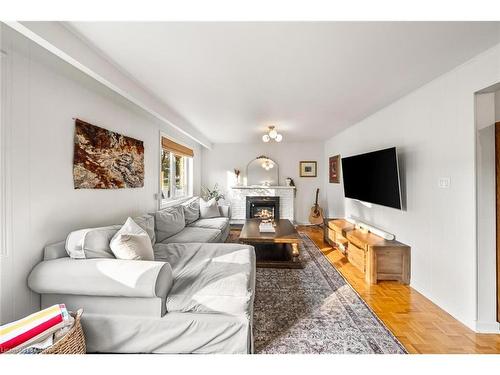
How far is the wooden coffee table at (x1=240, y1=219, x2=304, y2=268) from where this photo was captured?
123 inches

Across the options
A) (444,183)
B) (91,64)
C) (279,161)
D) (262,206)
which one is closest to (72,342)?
(91,64)

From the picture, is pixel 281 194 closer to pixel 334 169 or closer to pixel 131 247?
pixel 334 169

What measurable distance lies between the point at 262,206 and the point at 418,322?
174 inches

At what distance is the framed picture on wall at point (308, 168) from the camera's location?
6.33 m

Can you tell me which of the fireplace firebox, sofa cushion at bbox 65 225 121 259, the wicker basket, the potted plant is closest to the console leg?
sofa cushion at bbox 65 225 121 259

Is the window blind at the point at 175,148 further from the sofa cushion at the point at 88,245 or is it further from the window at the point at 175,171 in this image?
the sofa cushion at the point at 88,245

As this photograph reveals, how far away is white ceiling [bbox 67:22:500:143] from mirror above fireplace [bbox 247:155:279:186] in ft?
10.3

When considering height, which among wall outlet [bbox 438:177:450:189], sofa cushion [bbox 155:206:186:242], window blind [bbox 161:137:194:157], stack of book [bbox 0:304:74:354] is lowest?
stack of book [bbox 0:304:74:354]

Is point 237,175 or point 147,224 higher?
point 237,175

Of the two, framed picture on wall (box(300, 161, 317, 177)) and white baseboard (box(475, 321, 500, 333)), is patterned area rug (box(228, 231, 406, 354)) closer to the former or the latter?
white baseboard (box(475, 321, 500, 333))

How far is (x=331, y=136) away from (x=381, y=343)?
4.62 meters

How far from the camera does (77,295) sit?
1.58 meters

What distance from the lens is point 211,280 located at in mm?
1727

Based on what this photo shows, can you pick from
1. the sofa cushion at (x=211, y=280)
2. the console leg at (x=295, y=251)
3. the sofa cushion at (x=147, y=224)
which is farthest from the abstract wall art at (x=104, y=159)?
the console leg at (x=295, y=251)
